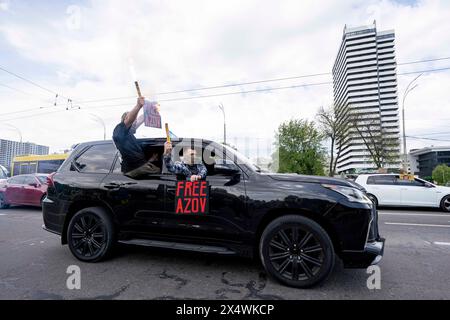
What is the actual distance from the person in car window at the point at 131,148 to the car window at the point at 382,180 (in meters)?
9.79

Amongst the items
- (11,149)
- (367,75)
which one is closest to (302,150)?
(11,149)

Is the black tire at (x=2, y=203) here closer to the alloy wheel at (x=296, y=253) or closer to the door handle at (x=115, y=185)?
the door handle at (x=115, y=185)

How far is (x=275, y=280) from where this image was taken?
2.73 metres

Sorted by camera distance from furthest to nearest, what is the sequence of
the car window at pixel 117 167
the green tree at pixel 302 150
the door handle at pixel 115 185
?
the green tree at pixel 302 150 < the car window at pixel 117 167 < the door handle at pixel 115 185

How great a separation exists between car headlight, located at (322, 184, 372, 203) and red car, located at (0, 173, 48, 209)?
10292 mm

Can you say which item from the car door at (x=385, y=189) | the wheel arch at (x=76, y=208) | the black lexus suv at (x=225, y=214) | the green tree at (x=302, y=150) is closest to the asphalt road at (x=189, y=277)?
the black lexus suv at (x=225, y=214)

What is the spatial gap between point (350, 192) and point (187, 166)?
2.08 m

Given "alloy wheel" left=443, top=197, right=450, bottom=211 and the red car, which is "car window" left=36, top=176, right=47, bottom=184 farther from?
"alloy wheel" left=443, top=197, right=450, bottom=211

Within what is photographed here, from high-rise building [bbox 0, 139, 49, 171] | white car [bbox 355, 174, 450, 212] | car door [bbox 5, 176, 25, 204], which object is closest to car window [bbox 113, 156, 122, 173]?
car door [bbox 5, 176, 25, 204]

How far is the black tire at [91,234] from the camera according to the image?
11.0 feet

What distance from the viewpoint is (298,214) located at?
2768 millimetres
